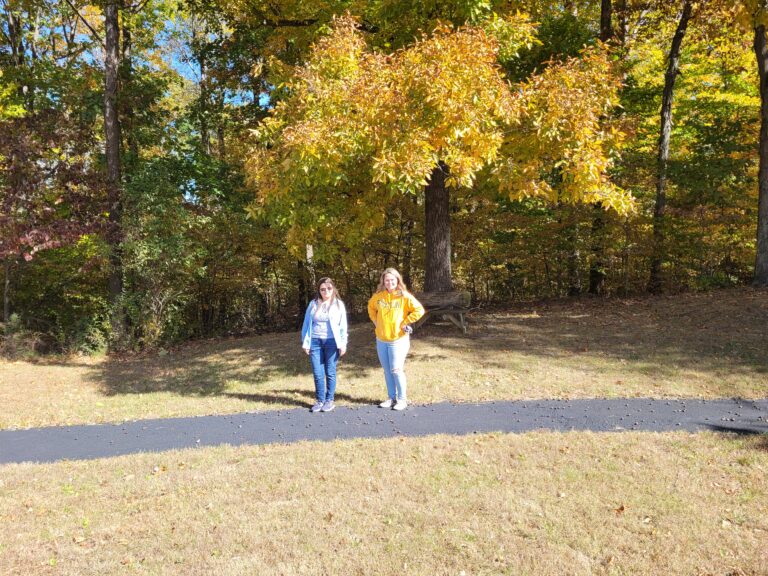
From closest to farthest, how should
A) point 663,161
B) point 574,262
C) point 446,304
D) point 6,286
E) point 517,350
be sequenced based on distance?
point 517,350 → point 446,304 → point 6,286 → point 663,161 → point 574,262

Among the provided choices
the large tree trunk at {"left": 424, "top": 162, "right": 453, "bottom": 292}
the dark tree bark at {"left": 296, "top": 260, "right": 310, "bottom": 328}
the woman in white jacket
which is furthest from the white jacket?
the dark tree bark at {"left": 296, "top": 260, "right": 310, "bottom": 328}

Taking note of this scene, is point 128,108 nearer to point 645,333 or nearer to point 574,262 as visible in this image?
point 574,262

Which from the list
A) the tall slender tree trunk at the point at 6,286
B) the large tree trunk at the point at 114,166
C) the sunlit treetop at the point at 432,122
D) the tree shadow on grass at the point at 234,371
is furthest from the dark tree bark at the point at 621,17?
the tall slender tree trunk at the point at 6,286

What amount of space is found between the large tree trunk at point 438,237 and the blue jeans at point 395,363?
15.4 feet

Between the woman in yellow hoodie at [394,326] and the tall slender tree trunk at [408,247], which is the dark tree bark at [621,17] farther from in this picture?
the woman in yellow hoodie at [394,326]

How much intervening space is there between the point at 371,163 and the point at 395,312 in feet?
8.82

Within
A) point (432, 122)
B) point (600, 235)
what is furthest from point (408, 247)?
point (432, 122)

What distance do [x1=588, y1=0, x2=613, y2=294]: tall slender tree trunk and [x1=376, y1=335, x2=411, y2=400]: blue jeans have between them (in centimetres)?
932

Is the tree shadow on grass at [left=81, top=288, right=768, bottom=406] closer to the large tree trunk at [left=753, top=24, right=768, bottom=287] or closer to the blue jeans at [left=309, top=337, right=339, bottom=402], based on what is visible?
the blue jeans at [left=309, top=337, right=339, bottom=402]

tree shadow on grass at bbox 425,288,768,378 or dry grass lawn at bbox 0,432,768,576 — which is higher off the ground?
tree shadow on grass at bbox 425,288,768,378

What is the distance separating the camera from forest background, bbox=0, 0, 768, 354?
7441 millimetres

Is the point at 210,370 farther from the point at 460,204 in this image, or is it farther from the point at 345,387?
the point at 460,204

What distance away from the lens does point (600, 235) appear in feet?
47.8

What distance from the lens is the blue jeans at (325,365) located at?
22.0ft
